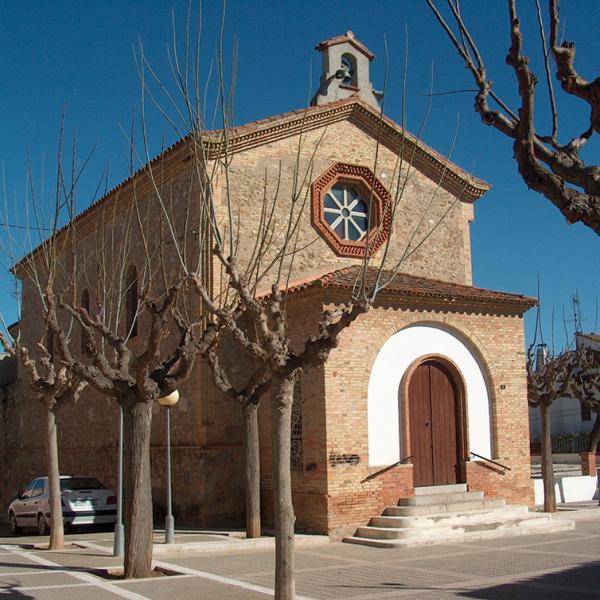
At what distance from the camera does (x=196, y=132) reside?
404 inches

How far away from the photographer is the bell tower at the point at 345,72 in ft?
74.2

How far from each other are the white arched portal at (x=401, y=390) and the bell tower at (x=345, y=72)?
7935mm

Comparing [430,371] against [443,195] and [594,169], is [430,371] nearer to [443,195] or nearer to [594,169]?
[443,195]

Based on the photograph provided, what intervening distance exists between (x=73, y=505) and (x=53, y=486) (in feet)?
11.7

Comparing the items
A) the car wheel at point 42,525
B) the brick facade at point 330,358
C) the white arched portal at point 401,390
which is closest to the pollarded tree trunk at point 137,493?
the brick facade at point 330,358

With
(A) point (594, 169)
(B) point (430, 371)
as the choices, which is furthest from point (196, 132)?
(B) point (430, 371)

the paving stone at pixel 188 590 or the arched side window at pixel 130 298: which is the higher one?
the arched side window at pixel 130 298

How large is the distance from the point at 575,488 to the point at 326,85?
547 inches

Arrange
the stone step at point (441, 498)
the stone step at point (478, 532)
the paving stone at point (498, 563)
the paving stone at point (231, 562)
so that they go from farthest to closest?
the stone step at point (441, 498)
the stone step at point (478, 532)
the paving stone at point (231, 562)
the paving stone at point (498, 563)

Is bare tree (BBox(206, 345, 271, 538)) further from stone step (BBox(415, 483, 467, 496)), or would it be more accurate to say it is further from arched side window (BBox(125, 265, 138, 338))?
arched side window (BBox(125, 265, 138, 338))

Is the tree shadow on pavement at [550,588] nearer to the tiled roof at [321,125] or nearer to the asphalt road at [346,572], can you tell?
the asphalt road at [346,572]

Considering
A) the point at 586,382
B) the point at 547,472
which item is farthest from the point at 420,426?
the point at 586,382

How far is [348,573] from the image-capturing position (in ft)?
40.6

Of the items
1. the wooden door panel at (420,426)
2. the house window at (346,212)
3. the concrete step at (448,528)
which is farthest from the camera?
the house window at (346,212)
